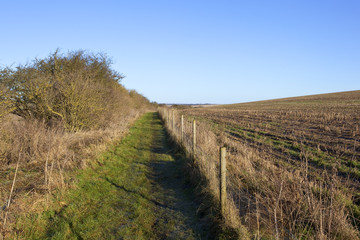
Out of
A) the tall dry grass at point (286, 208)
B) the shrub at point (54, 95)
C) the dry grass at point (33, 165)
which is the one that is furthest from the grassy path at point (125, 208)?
the shrub at point (54, 95)

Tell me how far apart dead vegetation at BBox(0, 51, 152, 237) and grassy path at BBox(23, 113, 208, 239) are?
44cm

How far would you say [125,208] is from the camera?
5.22 meters

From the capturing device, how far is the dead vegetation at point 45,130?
16.8ft

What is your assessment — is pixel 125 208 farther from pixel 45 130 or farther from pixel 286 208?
pixel 45 130

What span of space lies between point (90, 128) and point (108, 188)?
308 inches

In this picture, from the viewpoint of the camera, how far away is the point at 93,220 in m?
4.60

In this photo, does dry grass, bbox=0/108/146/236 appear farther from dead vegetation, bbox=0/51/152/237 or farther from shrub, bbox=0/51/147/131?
shrub, bbox=0/51/147/131

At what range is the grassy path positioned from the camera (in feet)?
13.8

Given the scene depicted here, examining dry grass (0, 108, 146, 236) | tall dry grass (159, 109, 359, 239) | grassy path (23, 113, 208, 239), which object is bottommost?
grassy path (23, 113, 208, 239)

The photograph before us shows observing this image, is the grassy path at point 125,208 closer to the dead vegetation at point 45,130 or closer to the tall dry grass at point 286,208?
the dead vegetation at point 45,130

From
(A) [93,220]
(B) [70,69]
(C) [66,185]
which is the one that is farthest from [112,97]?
(A) [93,220]

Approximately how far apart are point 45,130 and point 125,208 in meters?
5.40

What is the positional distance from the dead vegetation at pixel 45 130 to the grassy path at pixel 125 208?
435 millimetres

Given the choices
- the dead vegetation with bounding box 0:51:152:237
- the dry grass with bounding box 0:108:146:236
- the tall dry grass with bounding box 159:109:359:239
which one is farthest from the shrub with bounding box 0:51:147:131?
the tall dry grass with bounding box 159:109:359:239
